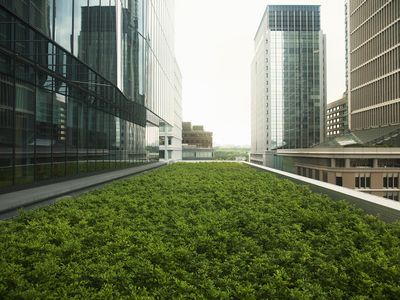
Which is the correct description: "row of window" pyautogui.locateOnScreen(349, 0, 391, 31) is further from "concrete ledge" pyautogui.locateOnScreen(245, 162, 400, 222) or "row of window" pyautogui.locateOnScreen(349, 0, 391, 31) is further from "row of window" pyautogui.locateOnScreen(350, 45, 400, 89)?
"concrete ledge" pyautogui.locateOnScreen(245, 162, 400, 222)

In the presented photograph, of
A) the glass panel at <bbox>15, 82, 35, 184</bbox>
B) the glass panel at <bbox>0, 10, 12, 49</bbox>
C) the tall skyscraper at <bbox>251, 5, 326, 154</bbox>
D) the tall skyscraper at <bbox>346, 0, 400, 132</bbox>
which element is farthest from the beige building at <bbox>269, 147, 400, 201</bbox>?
the tall skyscraper at <bbox>251, 5, 326, 154</bbox>

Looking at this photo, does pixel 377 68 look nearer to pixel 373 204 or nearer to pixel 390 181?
pixel 390 181

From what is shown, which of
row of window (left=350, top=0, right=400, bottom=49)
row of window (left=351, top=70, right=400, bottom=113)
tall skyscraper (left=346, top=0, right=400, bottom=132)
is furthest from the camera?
tall skyscraper (left=346, top=0, right=400, bottom=132)

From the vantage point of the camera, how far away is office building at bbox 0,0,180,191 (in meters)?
16.2

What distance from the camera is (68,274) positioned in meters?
5.46

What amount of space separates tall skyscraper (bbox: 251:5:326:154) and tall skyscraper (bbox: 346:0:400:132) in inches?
970

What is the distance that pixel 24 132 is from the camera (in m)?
17.4

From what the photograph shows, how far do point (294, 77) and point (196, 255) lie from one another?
391 feet

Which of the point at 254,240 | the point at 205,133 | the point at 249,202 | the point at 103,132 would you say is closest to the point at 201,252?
the point at 254,240

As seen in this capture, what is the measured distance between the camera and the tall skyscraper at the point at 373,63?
71.8 metres

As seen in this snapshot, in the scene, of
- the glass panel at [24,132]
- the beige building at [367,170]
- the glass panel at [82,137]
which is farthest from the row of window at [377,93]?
the glass panel at [24,132]

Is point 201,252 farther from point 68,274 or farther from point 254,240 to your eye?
point 68,274

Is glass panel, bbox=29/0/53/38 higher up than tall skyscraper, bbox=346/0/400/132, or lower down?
lower down

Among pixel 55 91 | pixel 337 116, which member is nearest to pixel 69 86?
pixel 55 91
